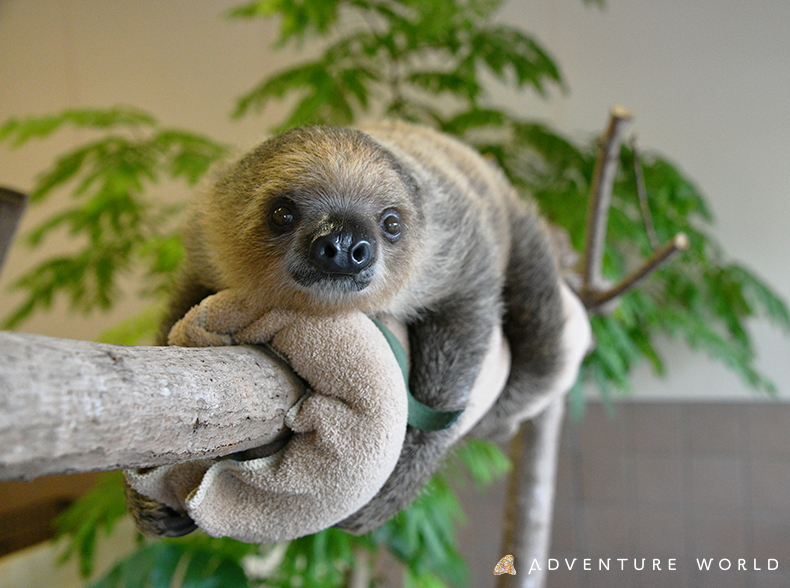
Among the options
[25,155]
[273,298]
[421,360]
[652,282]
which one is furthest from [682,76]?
[25,155]

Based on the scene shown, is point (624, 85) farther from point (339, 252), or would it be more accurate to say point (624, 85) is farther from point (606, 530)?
point (339, 252)

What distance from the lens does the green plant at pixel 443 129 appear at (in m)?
1.53

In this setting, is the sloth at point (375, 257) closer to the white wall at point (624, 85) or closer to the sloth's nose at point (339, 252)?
the sloth's nose at point (339, 252)

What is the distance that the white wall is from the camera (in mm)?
2170

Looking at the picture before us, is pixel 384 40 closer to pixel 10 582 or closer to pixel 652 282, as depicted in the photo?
pixel 652 282

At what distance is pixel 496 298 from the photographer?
0.86m

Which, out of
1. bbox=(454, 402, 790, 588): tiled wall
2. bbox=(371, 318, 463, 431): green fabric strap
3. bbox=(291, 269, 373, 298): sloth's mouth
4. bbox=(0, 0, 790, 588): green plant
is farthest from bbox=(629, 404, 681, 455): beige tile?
bbox=(291, 269, 373, 298): sloth's mouth

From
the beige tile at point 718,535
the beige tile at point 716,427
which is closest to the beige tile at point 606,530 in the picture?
the beige tile at point 718,535

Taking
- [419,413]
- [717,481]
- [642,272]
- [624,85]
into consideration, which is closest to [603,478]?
[717,481]

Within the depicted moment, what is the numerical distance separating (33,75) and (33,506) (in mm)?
1491

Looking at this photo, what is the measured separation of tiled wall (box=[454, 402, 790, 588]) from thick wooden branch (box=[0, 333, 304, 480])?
195 centimetres

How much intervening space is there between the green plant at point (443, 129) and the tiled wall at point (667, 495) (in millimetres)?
496

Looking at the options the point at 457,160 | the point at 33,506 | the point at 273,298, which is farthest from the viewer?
the point at 33,506

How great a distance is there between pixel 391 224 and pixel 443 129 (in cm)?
113
